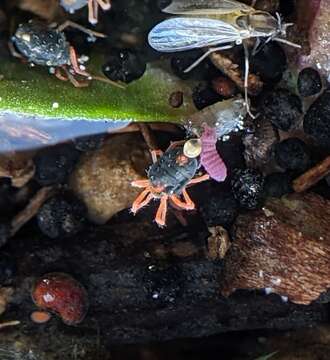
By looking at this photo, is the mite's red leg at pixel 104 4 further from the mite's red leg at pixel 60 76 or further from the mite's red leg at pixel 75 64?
the mite's red leg at pixel 60 76

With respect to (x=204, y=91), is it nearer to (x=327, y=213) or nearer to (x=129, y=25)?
(x=129, y=25)

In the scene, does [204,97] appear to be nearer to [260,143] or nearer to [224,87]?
[224,87]

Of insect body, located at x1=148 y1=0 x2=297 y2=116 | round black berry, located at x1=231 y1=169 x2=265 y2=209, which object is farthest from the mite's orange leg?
insect body, located at x1=148 y1=0 x2=297 y2=116

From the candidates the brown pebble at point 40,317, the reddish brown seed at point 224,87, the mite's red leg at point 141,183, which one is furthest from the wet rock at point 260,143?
the brown pebble at point 40,317

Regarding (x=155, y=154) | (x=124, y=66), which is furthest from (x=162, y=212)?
(x=124, y=66)

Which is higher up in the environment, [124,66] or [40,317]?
[124,66]

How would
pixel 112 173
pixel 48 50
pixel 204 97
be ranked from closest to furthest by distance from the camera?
pixel 48 50
pixel 204 97
pixel 112 173

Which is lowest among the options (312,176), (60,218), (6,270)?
(6,270)
